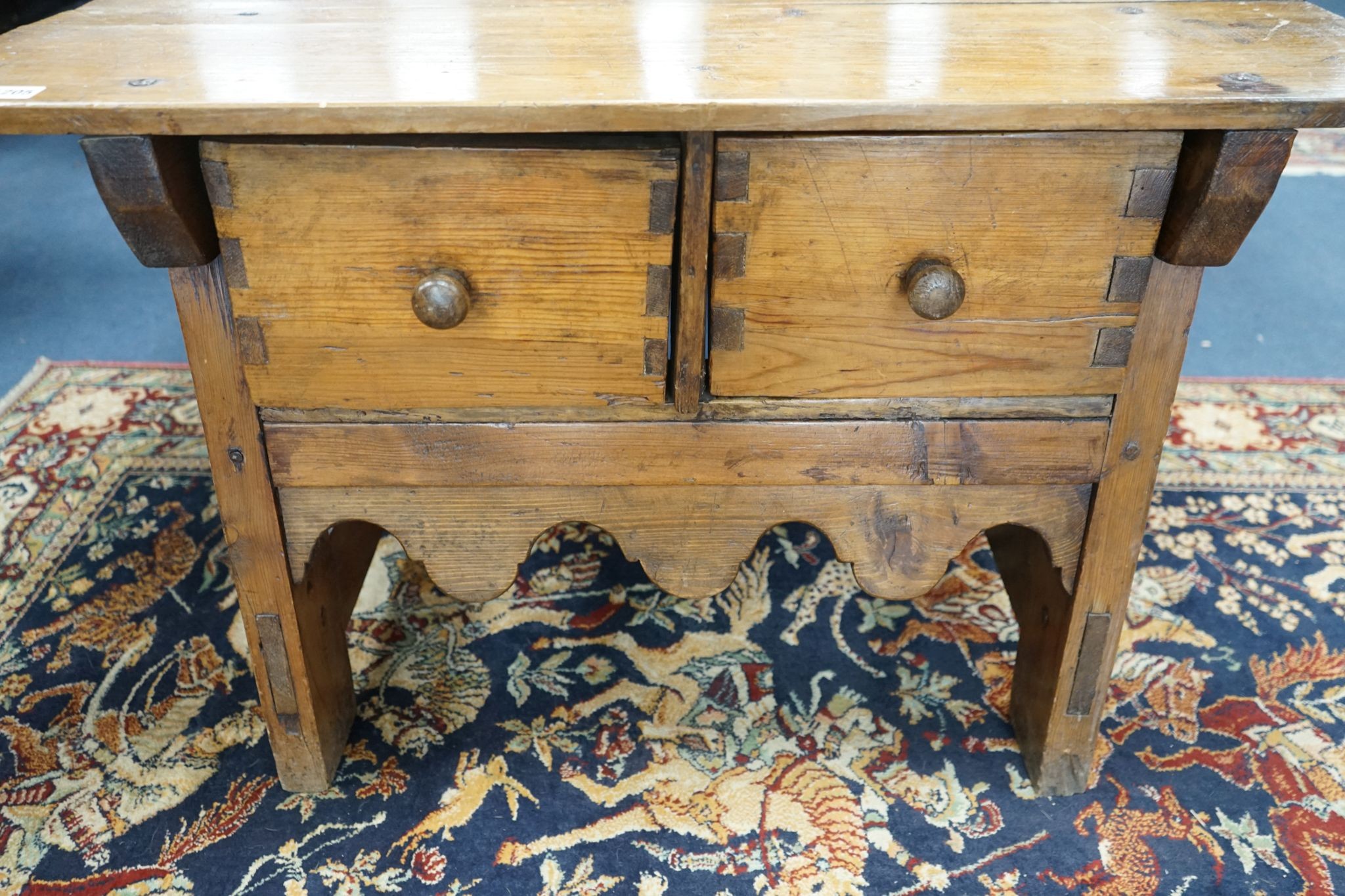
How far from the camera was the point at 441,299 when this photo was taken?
0.84m

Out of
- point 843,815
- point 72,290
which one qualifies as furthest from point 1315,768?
point 72,290

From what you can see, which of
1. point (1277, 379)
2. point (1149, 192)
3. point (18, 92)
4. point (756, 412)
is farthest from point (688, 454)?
point (1277, 379)

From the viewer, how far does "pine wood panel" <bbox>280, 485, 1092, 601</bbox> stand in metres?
1.00

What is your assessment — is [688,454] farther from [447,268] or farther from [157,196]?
[157,196]

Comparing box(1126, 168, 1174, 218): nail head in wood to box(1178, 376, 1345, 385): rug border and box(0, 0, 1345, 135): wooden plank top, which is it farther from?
box(1178, 376, 1345, 385): rug border

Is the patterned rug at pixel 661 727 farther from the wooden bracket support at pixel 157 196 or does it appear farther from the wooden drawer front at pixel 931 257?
the wooden bracket support at pixel 157 196

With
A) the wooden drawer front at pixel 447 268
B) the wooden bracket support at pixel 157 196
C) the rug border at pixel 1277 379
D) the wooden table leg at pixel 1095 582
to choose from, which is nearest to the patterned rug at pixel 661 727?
the wooden table leg at pixel 1095 582

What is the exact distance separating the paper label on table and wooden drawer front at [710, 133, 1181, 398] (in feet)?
1.65

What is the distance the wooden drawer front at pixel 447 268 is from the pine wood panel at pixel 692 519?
0.11m

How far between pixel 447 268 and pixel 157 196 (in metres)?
0.22

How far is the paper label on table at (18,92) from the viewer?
767 millimetres

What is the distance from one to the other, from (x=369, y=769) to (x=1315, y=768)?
1.05 metres

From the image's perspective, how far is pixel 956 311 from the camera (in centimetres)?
89

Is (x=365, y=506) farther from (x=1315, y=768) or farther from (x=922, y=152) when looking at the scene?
(x=1315, y=768)
